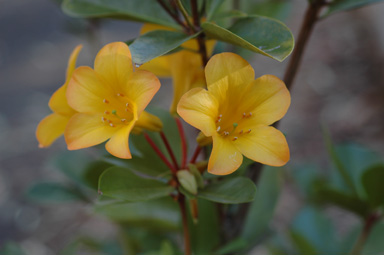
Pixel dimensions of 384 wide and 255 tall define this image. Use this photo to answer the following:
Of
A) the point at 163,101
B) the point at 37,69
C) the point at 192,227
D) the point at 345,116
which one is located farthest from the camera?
the point at 37,69

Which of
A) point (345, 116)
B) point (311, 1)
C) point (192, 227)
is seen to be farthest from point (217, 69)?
point (345, 116)

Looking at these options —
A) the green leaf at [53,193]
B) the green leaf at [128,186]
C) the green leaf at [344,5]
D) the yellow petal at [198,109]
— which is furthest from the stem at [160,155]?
the green leaf at [53,193]

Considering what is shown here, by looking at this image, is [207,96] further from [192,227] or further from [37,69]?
[37,69]

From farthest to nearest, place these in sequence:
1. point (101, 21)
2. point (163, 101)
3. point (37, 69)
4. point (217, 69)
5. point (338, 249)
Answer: point (37, 69) → point (163, 101) → point (101, 21) → point (338, 249) → point (217, 69)

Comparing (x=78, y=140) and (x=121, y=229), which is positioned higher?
(x=78, y=140)

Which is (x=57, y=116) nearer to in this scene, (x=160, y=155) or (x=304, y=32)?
(x=160, y=155)

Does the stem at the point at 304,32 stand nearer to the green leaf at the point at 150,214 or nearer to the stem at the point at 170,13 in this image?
the stem at the point at 170,13

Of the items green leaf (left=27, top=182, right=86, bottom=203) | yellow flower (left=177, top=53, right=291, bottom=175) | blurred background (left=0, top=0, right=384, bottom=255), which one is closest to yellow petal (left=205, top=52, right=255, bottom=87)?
yellow flower (left=177, top=53, right=291, bottom=175)

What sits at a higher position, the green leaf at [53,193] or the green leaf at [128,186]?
the green leaf at [128,186]
